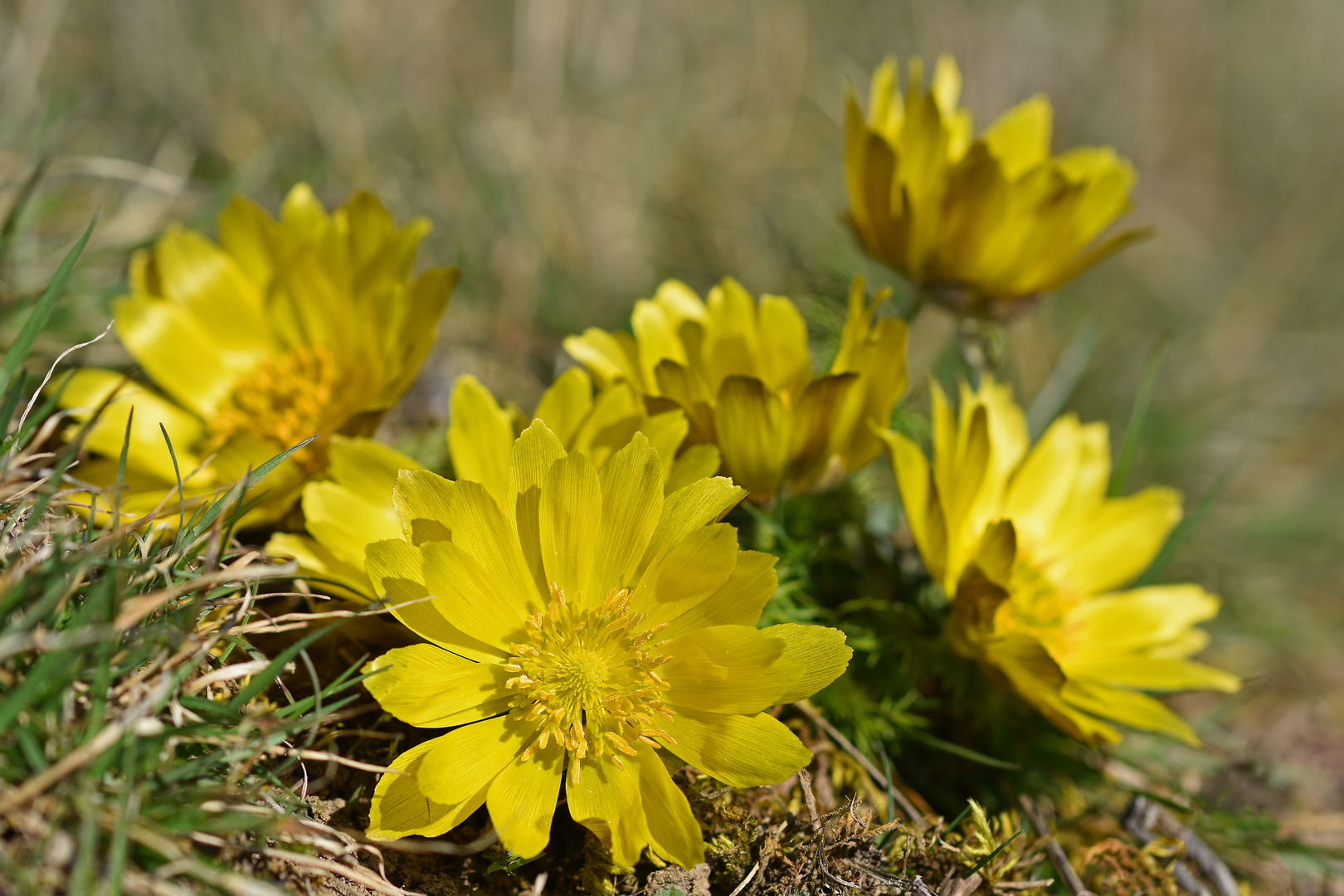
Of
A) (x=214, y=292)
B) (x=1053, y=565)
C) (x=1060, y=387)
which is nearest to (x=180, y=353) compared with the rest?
(x=214, y=292)

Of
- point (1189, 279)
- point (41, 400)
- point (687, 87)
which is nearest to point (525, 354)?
point (41, 400)

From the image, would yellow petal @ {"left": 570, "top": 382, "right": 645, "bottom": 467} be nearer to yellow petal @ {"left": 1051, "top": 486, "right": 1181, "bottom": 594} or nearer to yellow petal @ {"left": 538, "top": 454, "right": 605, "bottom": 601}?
yellow petal @ {"left": 538, "top": 454, "right": 605, "bottom": 601}

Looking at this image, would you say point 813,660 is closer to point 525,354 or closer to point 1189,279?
point 525,354

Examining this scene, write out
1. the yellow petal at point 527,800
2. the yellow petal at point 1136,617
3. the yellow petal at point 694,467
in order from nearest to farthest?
the yellow petal at point 527,800 → the yellow petal at point 694,467 → the yellow petal at point 1136,617

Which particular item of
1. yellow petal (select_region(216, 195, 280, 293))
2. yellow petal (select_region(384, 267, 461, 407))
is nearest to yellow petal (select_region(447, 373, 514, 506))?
yellow petal (select_region(384, 267, 461, 407))

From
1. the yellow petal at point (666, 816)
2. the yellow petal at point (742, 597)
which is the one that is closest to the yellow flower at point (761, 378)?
the yellow petal at point (742, 597)

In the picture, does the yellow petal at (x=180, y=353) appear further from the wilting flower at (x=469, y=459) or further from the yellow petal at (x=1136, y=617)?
the yellow petal at (x=1136, y=617)

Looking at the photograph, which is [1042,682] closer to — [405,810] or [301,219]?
[405,810]
